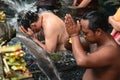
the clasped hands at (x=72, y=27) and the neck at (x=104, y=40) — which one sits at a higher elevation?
the clasped hands at (x=72, y=27)

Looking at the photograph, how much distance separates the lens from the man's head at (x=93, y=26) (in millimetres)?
4027

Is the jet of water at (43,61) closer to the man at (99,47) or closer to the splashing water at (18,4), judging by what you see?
the man at (99,47)

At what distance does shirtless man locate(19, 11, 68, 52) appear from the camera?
6.23m

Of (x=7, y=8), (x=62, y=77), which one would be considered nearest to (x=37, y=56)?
(x=62, y=77)

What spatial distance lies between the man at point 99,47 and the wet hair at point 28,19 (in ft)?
7.11

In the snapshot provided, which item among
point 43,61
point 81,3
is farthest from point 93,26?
point 81,3

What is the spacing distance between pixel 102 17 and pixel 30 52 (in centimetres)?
267

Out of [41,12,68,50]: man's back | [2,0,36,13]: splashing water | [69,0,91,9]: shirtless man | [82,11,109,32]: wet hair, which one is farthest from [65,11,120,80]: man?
[2,0,36,13]: splashing water

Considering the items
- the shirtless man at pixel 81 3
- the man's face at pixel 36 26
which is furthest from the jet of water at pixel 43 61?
the shirtless man at pixel 81 3

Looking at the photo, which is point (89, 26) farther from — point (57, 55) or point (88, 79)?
point (57, 55)

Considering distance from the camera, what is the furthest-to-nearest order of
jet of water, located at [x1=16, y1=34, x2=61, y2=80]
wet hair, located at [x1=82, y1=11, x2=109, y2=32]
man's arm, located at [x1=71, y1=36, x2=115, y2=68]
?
jet of water, located at [x1=16, y1=34, x2=61, y2=80] → wet hair, located at [x1=82, y1=11, x2=109, y2=32] → man's arm, located at [x1=71, y1=36, x2=115, y2=68]

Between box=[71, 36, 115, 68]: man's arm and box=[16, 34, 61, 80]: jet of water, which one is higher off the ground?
box=[71, 36, 115, 68]: man's arm

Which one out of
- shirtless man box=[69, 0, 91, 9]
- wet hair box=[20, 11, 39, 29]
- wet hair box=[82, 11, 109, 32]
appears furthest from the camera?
shirtless man box=[69, 0, 91, 9]

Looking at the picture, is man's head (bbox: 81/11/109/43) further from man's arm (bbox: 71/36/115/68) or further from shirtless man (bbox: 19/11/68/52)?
shirtless man (bbox: 19/11/68/52)
